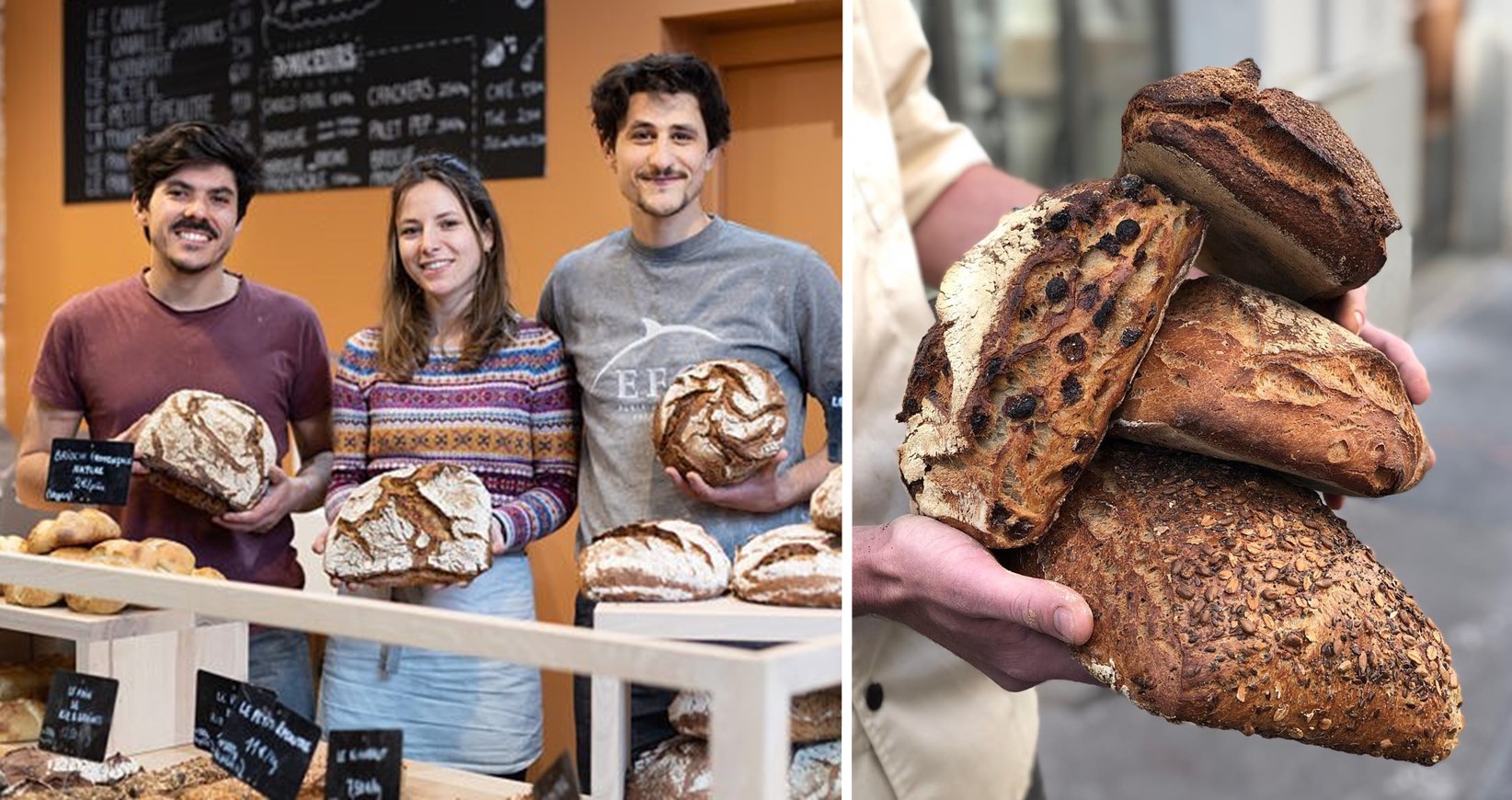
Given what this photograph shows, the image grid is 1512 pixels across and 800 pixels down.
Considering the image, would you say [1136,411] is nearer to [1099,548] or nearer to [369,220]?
[1099,548]

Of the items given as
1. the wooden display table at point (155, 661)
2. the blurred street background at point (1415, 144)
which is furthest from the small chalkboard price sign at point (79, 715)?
the blurred street background at point (1415, 144)

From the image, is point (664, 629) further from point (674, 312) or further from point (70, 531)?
point (70, 531)

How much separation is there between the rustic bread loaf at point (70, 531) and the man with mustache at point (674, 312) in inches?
22.1

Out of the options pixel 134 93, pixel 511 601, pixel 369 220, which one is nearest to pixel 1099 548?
pixel 511 601

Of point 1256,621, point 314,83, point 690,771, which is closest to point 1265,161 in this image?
point 1256,621

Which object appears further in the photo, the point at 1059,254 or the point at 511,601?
the point at 511,601

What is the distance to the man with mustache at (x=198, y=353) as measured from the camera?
1418 millimetres

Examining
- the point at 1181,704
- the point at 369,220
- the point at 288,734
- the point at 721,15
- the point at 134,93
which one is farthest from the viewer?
the point at 134,93

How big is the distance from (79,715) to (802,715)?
0.74m

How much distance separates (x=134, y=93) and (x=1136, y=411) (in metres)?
1.31

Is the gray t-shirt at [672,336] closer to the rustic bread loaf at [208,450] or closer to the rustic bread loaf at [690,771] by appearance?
the rustic bread loaf at [690,771]

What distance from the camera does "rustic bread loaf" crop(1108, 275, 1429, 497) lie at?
26.7 inches

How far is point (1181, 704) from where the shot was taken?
67 centimetres

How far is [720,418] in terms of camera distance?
4.04ft
